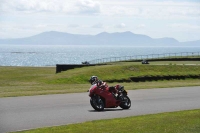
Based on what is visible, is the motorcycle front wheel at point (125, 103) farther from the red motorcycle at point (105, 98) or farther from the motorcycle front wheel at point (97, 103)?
the motorcycle front wheel at point (97, 103)

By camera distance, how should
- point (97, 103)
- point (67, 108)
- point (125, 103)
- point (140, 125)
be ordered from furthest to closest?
point (125, 103)
point (67, 108)
point (97, 103)
point (140, 125)

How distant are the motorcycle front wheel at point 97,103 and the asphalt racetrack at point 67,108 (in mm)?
193

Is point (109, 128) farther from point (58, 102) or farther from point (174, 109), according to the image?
point (58, 102)

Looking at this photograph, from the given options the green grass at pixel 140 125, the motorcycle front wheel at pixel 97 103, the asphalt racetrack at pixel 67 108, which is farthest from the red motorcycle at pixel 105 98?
the green grass at pixel 140 125

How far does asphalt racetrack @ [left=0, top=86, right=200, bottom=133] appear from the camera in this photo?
14.6 meters

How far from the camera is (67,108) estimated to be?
59.3 feet

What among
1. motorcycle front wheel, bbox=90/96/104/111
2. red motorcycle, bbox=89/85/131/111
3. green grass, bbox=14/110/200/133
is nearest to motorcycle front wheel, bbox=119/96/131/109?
red motorcycle, bbox=89/85/131/111

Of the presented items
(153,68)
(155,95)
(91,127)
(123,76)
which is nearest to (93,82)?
(91,127)

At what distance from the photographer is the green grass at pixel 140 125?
1291 centimetres

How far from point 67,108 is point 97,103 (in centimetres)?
125

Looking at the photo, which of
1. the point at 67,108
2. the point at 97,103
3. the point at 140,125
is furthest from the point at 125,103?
the point at 140,125

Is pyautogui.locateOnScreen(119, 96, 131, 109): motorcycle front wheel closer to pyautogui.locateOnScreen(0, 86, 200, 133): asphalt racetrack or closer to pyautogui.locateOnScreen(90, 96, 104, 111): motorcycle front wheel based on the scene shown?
pyautogui.locateOnScreen(0, 86, 200, 133): asphalt racetrack

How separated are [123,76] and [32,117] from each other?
85.3ft

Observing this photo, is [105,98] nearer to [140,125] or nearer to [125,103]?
[125,103]
